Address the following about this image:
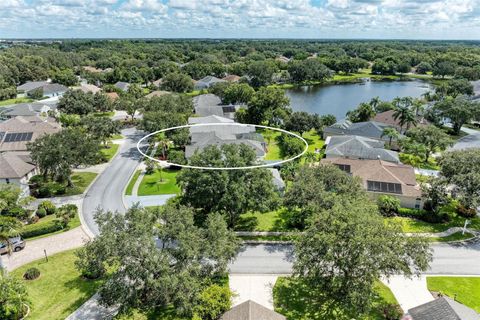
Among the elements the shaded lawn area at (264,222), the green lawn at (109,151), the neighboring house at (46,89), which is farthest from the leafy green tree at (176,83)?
the shaded lawn area at (264,222)

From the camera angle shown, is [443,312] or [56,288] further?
[56,288]

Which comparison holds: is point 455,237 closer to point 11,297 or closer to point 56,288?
point 56,288

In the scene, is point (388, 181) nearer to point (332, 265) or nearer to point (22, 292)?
point (332, 265)

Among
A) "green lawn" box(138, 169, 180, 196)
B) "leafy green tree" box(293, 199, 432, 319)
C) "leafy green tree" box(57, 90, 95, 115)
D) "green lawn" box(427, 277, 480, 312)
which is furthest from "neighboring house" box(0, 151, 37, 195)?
"green lawn" box(427, 277, 480, 312)

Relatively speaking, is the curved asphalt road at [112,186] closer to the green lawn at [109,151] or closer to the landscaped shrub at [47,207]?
the green lawn at [109,151]

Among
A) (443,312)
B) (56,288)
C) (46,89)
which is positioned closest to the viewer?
(443,312)

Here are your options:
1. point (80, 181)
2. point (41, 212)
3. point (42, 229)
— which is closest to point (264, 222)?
point (42, 229)
